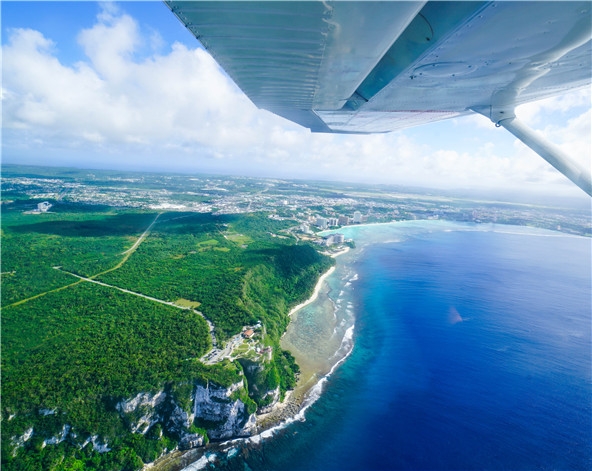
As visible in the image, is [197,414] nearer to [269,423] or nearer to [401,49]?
[269,423]

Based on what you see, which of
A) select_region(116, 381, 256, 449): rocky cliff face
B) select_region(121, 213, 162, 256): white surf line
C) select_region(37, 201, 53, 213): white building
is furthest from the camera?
select_region(37, 201, 53, 213): white building

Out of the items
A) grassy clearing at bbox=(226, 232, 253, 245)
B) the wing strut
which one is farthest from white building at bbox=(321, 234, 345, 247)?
the wing strut

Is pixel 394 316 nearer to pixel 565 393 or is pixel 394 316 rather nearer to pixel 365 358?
pixel 365 358

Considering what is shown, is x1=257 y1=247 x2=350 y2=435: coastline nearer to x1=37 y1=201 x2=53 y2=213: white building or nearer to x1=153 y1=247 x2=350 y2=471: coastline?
x1=153 y1=247 x2=350 y2=471: coastline

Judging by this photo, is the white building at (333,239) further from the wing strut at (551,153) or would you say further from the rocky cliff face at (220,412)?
the wing strut at (551,153)

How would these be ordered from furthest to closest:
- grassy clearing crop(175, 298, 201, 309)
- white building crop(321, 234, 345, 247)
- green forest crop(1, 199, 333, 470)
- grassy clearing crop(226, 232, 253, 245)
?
white building crop(321, 234, 345, 247) → grassy clearing crop(226, 232, 253, 245) → grassy clearing crop(175, 298, 201, 309) → green forest crop(1, 199, 333, 470)

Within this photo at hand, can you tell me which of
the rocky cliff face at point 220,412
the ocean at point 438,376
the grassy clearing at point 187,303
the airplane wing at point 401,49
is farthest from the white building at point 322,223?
the airplane wing at point 401,49

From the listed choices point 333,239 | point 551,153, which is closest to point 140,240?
point 333,239
